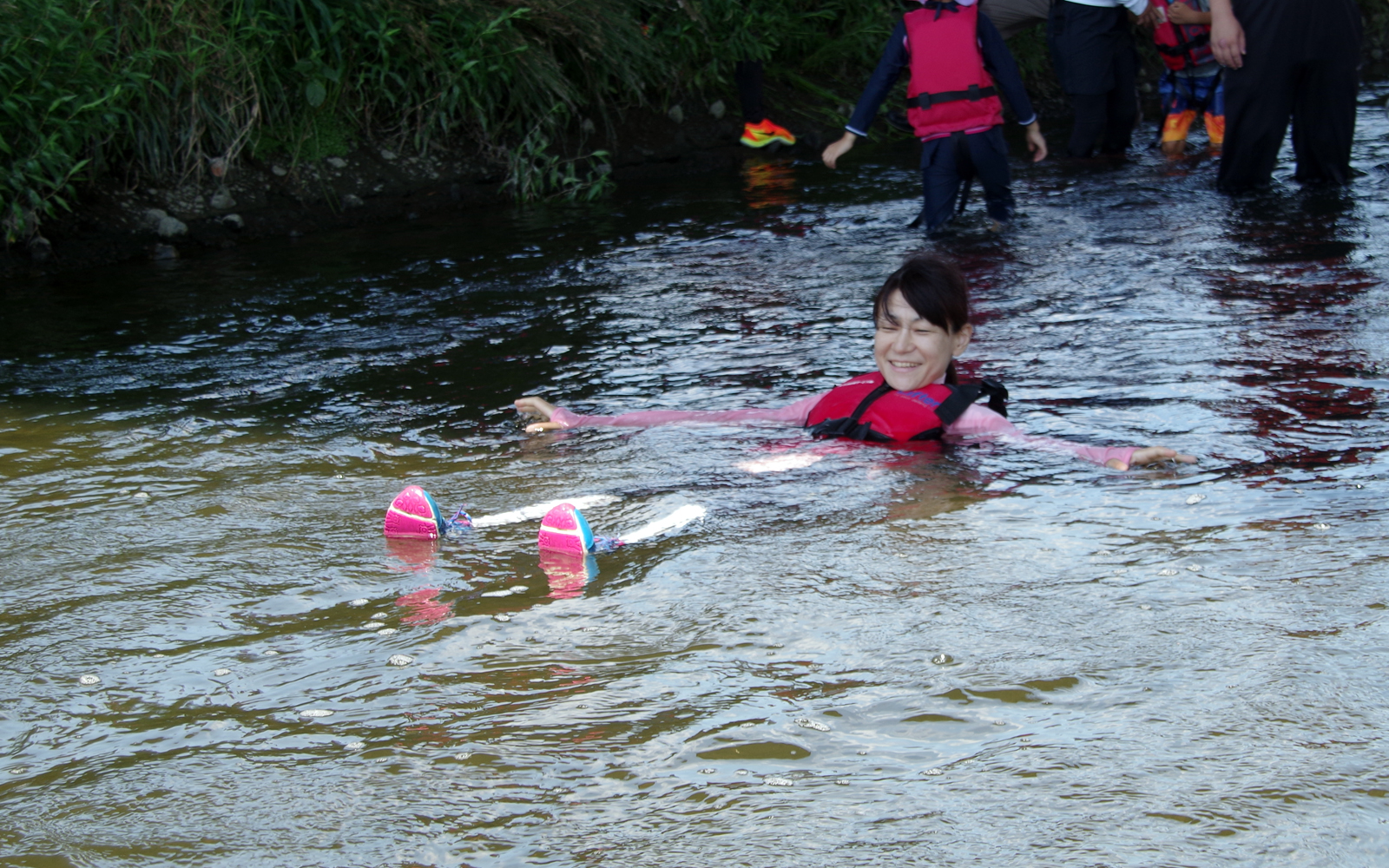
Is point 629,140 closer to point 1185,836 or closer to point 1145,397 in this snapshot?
point 1145,397

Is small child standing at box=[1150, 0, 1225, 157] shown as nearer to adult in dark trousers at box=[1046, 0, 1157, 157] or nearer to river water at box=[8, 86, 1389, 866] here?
adult in dark trousers at box=[1046, 0, 1157, 157]

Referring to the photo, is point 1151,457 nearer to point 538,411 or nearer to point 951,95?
point 538,411

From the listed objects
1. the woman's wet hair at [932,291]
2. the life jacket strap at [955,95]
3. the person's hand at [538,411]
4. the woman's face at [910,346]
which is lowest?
the person's hand at [538,411]

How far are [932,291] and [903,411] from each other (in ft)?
1.38

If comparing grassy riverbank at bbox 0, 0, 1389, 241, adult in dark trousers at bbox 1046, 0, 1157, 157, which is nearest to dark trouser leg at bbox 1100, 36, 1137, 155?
adult in dark trousers at bbox 1046, 0, 1157, 157

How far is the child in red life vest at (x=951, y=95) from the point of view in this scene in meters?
7.68

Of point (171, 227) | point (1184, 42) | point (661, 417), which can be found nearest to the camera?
point (661, 417)

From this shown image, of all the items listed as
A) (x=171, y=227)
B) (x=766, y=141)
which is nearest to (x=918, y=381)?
(x=171, y=227)

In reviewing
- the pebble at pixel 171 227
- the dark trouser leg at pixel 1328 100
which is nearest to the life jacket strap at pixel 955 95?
the dark trouser leg at pixel 1328 100

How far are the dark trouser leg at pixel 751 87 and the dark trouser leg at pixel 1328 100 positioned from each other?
4.89m

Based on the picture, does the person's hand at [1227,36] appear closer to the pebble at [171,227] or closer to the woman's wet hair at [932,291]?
the woman's wet hair at [932,291]

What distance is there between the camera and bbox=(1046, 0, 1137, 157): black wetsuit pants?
31.5 ft

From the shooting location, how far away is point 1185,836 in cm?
212

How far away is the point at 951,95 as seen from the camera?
25.2 feet
